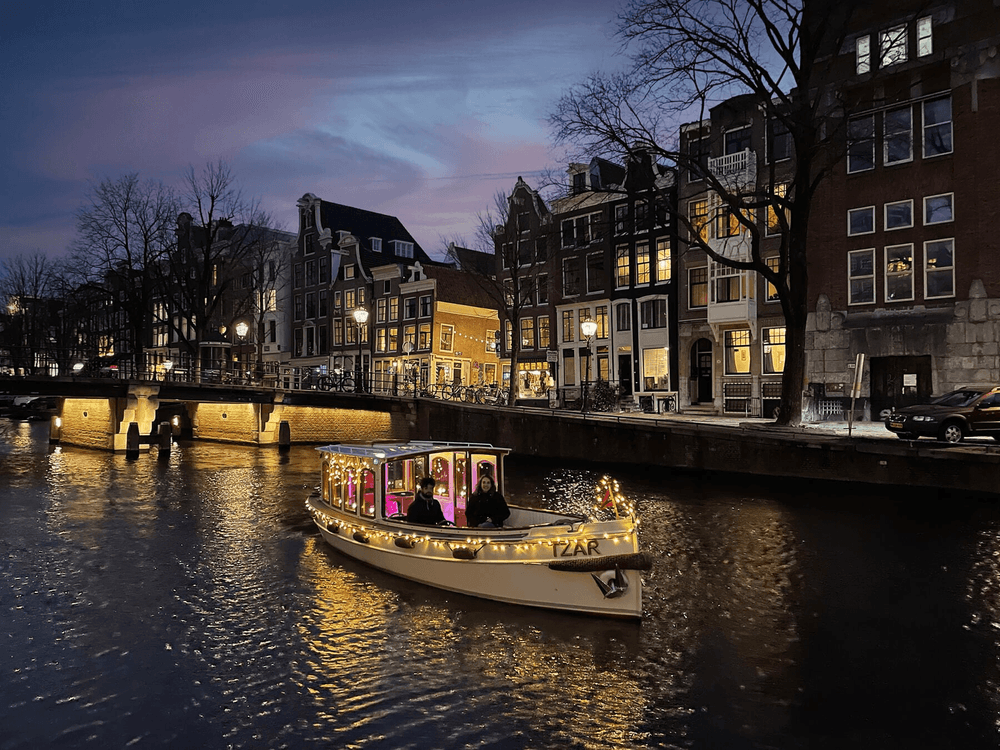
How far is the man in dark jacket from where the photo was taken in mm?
13781

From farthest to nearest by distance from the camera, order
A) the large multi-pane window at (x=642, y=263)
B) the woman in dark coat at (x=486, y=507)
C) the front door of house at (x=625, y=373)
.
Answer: the front door of house at (x=625, y=373) → the large multi-pane window at (x=642, y=263) → the woman in dark coat at (x=486, y=507)

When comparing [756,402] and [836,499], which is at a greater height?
[756,402]

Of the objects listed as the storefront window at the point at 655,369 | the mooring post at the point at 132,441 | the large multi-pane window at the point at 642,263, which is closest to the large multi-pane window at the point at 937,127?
the large multi-pane window at the point at 642,263

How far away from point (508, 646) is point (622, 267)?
1354 inches

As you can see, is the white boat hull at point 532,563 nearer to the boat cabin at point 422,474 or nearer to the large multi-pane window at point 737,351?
the boat cabin at point 422,474

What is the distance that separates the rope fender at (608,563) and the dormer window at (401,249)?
188ft

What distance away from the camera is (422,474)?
15.0 metres

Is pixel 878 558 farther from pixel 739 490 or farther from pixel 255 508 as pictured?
pixel 255 508

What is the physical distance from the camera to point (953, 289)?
29.3m

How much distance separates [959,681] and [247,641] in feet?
33.2

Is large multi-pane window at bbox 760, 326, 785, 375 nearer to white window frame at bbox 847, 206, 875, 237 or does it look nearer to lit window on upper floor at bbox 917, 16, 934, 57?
white window frame at bbox 847, 206, 875, 237

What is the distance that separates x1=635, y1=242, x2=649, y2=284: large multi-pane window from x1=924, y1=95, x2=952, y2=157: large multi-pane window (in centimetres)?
1497

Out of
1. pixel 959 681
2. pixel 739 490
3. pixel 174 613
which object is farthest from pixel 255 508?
pixel 959 681

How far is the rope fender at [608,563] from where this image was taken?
1100 cm
